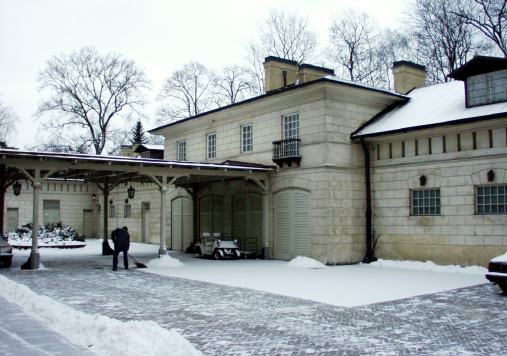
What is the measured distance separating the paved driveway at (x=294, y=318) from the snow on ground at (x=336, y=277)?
615 mm

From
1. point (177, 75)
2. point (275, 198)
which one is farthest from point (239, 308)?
point (177, 75)

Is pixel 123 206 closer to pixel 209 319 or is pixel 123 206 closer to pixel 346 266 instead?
pixel 346 266

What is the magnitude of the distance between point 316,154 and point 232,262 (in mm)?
4878

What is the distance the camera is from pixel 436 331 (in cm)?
800

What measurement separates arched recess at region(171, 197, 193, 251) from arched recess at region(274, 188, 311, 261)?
21.2 feet

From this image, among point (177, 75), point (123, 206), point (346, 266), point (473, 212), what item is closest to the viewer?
point (473, 212)

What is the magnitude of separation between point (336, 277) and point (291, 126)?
694 centimetres

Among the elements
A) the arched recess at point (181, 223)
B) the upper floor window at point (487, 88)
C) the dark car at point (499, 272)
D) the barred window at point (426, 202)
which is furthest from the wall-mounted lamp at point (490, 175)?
the arched recess at point (181, 223)

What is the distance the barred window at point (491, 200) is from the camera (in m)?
15.0

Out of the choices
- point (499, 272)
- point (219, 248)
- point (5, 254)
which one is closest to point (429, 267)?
point (499, 272)

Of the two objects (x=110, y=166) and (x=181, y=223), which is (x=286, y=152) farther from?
(x=181, y=223)

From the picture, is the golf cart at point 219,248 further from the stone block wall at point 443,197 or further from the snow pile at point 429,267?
the stone block wall at point 443,197

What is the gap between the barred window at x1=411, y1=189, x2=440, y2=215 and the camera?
1666cm

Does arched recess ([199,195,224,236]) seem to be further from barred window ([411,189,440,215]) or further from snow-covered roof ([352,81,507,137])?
barred window ([411,189,440,215])
